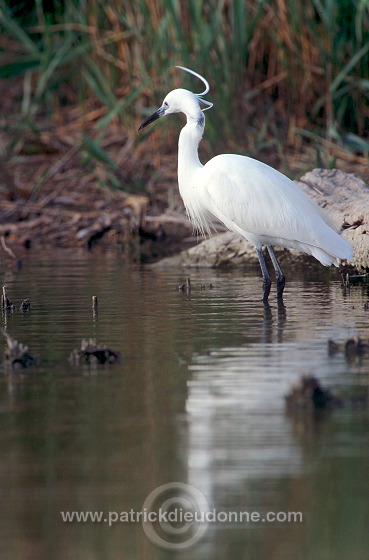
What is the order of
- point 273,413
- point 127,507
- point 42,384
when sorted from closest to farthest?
point 127,507
point 273,413
point 42,384

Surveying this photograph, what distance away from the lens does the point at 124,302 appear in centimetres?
800

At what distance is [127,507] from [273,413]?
3.69 feet

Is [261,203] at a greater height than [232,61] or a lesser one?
lesser

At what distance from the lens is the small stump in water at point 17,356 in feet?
18.3

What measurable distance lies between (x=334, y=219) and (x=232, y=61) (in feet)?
12.4

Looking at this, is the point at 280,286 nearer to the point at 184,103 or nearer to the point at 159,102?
the point at 184,103

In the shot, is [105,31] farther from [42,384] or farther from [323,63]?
[42,384]

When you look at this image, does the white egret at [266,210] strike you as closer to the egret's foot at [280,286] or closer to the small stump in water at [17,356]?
the egret's foot at [280,286]

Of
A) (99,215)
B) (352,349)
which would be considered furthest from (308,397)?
(99,215)

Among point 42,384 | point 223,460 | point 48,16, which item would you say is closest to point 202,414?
point 223,460

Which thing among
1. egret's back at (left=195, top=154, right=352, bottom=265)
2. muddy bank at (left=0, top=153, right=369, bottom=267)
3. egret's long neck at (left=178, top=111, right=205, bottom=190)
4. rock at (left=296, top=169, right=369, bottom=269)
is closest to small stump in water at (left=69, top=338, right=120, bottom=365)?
egret's back at (left=195, top=154, right=352, bottom=265)

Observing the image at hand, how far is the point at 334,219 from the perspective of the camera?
920 cm

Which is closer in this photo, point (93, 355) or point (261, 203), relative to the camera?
point (93, 355)

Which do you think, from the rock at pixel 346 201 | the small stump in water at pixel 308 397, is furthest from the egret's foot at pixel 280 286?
the small stump in water at pixel 308 397
